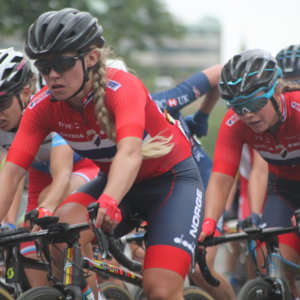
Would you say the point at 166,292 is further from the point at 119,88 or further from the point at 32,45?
the point at 32,45

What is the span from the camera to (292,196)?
21.5 feet

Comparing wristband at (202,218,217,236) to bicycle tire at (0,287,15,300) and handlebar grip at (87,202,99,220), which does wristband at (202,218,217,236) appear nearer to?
bicycle tire at (0,287,15,300)

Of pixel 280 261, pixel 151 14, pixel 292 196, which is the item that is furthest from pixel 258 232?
pixel 151 14

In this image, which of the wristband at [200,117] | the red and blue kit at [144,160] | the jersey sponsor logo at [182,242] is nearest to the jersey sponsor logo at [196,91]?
the wristband at [200,117]

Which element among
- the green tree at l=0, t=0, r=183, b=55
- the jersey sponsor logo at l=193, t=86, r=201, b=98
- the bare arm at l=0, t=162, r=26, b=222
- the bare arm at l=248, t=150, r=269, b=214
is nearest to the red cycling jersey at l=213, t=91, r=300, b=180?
the jersey sponsor logo at l=193, t=86, r=201, b=98

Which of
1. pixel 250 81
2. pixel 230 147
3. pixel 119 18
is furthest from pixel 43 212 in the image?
pixel 119 18

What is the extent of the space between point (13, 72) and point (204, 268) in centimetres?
209

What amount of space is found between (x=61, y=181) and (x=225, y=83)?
1400mm

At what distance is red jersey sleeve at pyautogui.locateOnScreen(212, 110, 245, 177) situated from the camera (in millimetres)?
6148

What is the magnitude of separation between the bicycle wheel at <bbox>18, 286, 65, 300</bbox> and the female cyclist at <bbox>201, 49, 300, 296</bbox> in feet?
4.52

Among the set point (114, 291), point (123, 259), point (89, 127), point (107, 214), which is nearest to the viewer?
point (107, 214)

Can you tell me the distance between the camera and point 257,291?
5801 mm

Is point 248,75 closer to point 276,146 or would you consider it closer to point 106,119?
point 276,146

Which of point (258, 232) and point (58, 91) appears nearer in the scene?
point (58, 91)
